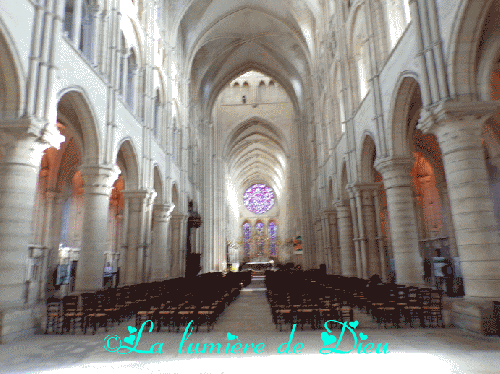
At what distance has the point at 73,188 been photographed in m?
24.5

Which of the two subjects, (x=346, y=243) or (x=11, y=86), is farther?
(x=346, y=243)

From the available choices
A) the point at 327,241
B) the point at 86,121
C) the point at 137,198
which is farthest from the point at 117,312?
the point at 327,241

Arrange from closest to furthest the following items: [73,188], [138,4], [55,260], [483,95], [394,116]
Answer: [483,95] < [394,116] < [138,4] < [55,260] < [73,188]

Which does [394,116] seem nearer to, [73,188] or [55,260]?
[55,260]

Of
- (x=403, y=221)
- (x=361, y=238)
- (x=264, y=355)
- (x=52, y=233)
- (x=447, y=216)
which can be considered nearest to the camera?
(x=264, y=355)

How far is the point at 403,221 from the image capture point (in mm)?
11789

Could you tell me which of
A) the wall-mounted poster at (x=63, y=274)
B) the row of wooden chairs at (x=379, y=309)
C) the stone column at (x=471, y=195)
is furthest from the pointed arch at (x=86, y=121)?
the wall-mounted poster at (x=63, y=274)

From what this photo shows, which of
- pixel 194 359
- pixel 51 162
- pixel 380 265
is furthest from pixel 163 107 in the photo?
pixel 194 359

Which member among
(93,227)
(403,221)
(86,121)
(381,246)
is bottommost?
(381,246)

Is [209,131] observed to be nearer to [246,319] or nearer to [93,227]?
[93,227]

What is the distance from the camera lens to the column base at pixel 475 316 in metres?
6.70

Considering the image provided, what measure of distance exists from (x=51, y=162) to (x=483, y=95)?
21.0m

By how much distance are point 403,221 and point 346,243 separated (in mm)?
7843

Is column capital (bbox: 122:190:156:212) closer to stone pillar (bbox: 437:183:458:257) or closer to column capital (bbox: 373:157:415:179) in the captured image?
column capital (bbox: 373:157:415:179)
